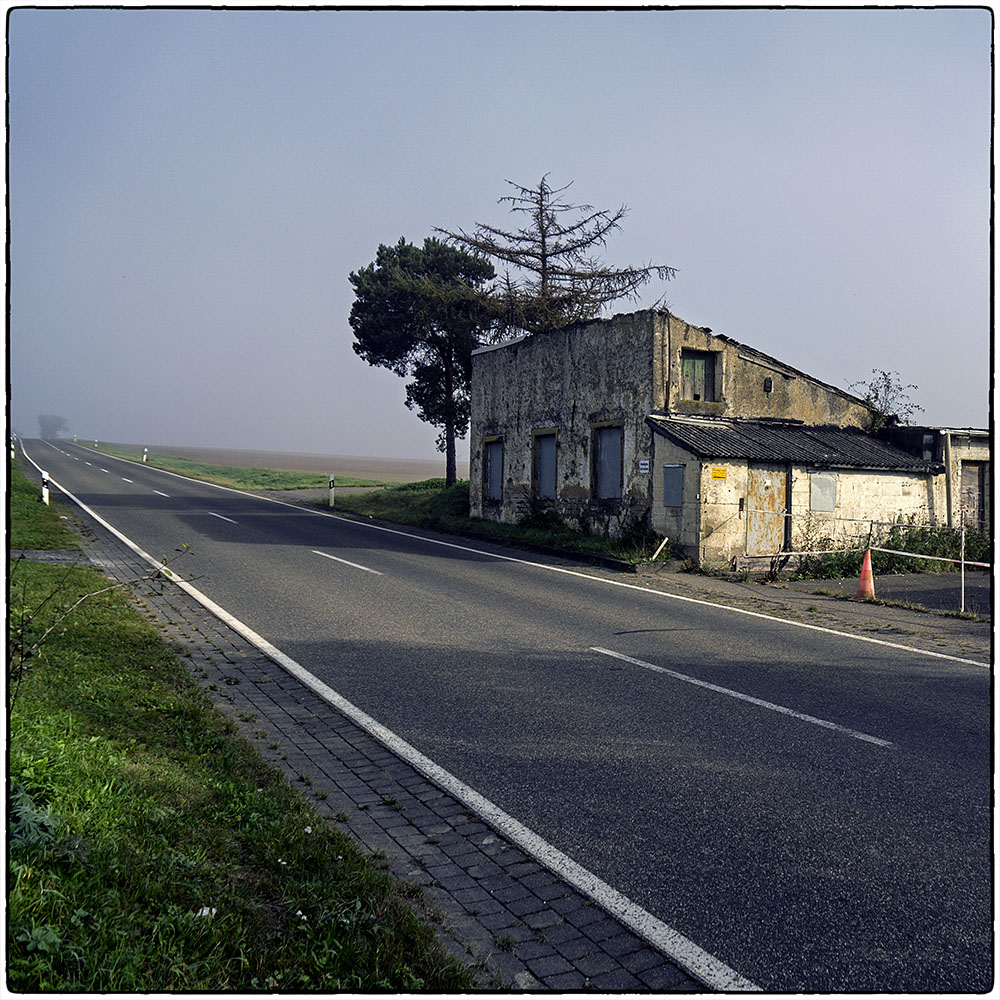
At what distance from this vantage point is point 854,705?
6.73m

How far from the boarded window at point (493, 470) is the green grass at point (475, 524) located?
0.96 meters

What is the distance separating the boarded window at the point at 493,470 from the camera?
24.9 m

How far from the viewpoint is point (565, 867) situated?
12.9 feet

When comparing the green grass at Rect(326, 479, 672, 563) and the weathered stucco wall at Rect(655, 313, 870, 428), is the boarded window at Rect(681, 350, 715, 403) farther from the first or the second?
the green grass at Rect(326, 479, 672, 563)

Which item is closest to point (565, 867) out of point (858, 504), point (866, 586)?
point (866, 586)

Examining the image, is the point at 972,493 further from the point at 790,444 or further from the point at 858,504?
the point at 790,444

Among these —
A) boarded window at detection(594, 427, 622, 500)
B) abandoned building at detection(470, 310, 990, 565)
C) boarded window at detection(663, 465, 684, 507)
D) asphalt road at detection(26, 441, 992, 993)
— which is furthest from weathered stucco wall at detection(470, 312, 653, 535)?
asphalt road at detection(26, 441, 992, 993)

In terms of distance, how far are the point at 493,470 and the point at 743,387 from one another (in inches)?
324

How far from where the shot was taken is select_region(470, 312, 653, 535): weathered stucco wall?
762 inches

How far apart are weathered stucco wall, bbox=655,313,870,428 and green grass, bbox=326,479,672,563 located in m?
3.61

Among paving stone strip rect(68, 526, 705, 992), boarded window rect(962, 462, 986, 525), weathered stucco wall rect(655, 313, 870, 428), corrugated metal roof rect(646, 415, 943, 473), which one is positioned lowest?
paving stone strip rect(68, 526, 705, 992)

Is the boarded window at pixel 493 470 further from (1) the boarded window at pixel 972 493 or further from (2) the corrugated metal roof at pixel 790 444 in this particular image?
(1) the boarded window at pixel 972 493

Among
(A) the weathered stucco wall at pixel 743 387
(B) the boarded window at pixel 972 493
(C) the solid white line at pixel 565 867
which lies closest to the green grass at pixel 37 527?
(C) the solid white line at pixel 565 867

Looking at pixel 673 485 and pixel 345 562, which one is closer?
pixel 345 562
